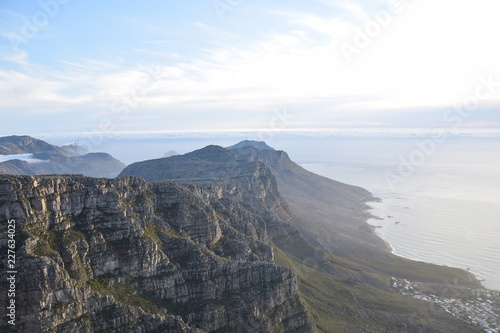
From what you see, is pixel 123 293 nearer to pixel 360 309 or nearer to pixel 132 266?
pixel 132 266

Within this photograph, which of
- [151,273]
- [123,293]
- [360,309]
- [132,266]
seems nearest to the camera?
[123,293]

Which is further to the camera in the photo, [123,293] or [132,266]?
[132,266]

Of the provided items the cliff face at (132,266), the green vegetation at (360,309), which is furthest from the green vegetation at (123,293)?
the green vegetation at (360,309)

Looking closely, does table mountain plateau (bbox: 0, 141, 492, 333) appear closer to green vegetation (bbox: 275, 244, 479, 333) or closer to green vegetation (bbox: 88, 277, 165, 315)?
green vegetation (bbox: 88, 277, 165, 315)

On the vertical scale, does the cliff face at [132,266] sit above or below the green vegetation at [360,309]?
above

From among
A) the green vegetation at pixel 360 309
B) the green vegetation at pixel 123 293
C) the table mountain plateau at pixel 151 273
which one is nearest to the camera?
the table mountain plateau at pixel 151 273

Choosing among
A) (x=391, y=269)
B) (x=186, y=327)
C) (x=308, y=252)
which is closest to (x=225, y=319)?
(x=186, y=327)

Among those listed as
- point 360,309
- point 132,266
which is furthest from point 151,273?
point 360,309

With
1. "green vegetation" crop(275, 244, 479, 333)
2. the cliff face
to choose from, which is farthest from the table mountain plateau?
"green vegetation" crop(275, 244, 479, 333)

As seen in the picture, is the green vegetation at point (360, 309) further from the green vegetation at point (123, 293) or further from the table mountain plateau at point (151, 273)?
the green vegetation at point (123, 293)
